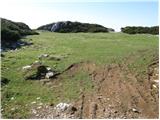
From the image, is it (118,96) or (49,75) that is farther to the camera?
(49,75)

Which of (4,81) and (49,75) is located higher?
(49,75)

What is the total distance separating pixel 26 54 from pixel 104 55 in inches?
175

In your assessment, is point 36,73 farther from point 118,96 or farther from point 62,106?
point 118,96

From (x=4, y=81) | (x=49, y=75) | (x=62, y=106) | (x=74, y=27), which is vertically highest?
(x=74, y=27)

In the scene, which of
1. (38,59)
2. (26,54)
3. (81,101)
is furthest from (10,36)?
(81,101)

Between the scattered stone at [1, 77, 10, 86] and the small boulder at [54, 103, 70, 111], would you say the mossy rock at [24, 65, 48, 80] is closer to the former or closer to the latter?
the scattered stone at [1, 77, 10, 86]

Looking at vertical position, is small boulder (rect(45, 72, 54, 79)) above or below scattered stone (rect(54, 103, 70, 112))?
above

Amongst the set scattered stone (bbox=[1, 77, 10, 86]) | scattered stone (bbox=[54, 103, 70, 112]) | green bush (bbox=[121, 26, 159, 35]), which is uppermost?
green bush (bbox=[121, 26, 159, 35])

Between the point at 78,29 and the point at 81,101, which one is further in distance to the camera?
the point at 78,29

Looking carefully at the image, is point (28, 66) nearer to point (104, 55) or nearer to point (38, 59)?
point (38, 59)

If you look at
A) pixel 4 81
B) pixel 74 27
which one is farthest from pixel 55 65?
pixel 74 27

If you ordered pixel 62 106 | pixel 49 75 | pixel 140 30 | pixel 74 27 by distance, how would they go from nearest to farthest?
pixel 62 106
pixel 49 75
pixel 140 30
pixel 74 27

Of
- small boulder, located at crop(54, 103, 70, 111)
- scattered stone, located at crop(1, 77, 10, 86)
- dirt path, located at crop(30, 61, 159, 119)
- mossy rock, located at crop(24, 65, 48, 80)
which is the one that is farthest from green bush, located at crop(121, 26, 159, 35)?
small boulder, located at crop(54, 103, 70, 111)

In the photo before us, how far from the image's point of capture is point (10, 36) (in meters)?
26.2
